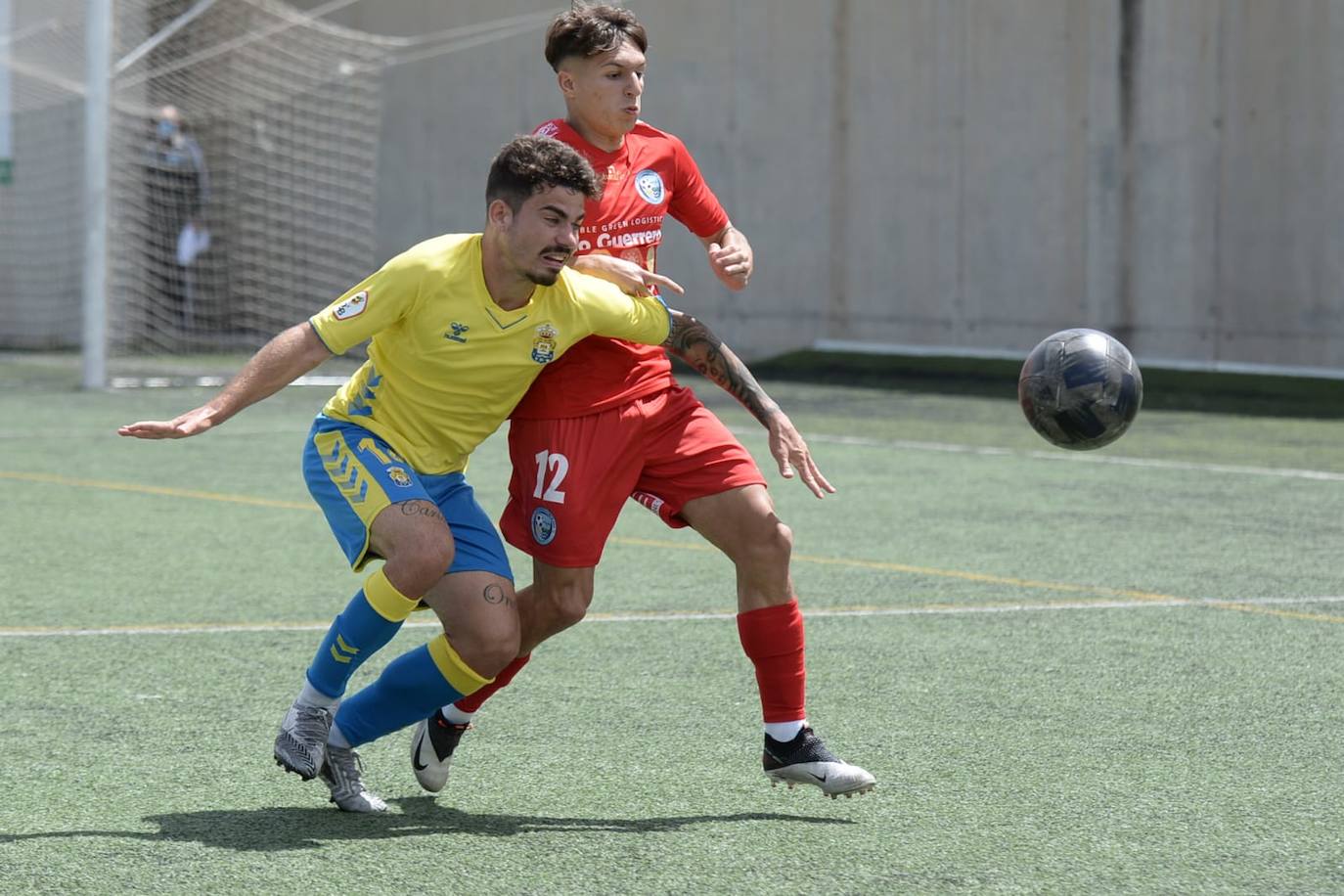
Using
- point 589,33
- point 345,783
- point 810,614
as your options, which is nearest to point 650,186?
point 589,33

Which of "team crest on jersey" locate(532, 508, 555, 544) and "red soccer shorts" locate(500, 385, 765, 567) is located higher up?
"red soccer shorts" locate(500, 385, 765, 567)

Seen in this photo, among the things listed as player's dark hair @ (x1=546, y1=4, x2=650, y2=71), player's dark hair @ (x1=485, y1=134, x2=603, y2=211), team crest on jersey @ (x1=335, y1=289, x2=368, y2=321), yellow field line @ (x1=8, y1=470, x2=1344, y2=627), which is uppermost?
player's dark hair @ (x1=546, y1=4, x2=650, y2=71)

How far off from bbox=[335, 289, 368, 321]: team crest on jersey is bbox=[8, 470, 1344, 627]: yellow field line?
363 centimetres

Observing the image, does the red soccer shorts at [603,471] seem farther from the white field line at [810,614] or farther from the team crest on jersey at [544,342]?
the white field line at [810,614]

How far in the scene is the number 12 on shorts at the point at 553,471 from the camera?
4586mm

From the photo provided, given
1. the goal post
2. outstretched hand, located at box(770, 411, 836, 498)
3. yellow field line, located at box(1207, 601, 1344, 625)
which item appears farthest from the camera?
the goal post

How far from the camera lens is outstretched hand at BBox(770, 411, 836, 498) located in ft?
15.0

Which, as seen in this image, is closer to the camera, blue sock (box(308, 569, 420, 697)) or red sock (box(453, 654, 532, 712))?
blue sock (box(308, 569, 420, 697))

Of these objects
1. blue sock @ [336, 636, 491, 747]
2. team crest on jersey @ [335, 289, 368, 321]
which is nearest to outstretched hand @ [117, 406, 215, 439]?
team crest on jersey @ [335, 289, 368, 321]

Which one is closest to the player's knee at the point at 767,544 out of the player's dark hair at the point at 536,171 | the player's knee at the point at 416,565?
the player's knee at the point at 416,565

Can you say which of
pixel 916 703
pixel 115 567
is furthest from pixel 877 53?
pixel 916 703

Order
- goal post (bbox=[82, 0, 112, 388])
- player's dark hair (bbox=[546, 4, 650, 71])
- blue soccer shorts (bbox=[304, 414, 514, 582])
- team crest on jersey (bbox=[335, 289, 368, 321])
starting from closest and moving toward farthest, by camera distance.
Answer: team crest on jersey (bbox=[335, 289, 368, 321]) < blue soccer shorts (bbox=[304, 414, 514, 582]) < player's dark hair (bbox=[546, 4, 650, 71]) < goal post (bbox=[82, 0, 112, 388])

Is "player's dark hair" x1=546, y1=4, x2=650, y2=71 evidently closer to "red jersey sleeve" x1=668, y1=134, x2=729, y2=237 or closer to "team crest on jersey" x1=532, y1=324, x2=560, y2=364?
"red jersey sleeve" x1=668, y1=134, x2=729, y2=237

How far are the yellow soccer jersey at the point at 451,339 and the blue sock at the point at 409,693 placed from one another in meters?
0.45
